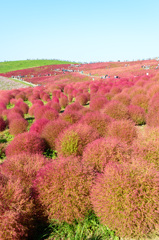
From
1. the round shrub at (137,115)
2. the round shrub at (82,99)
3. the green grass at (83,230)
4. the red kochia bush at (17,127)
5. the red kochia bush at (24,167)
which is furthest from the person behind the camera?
the round shrub at (82,99)

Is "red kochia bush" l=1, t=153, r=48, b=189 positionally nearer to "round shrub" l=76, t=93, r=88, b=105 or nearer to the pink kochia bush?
the pink kochia bush

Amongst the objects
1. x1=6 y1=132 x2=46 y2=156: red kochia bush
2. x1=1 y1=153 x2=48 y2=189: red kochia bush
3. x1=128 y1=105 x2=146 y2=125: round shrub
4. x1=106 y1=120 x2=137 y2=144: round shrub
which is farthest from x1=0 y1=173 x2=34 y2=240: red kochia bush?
x1=128 y1=105 x2=146 y2=125: round shrub

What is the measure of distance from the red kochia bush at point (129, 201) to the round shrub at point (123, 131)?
2.55m

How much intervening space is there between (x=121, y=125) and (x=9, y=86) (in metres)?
44.8

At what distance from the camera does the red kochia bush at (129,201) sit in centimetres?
290

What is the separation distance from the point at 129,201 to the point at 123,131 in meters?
3.19

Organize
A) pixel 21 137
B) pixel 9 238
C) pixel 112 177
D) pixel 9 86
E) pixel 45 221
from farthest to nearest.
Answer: pixel 9 86 → pixel 21 137 → pixel 45 221 → pixel 112 177 → pixel 9 238

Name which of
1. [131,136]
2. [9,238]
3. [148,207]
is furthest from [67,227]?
[131,136]

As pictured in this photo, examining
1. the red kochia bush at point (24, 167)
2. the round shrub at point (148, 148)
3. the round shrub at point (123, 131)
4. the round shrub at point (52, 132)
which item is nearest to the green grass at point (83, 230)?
the red kochia bush at point (24, 167)

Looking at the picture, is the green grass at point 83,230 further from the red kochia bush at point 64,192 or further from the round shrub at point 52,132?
the round shrub at point 52,132

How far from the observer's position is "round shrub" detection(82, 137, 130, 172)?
4.28 meters

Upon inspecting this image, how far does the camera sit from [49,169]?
12.2 ft

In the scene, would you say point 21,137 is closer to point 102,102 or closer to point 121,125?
point 121,125

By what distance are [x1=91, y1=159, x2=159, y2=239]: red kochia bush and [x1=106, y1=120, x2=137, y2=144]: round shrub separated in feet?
8.35
